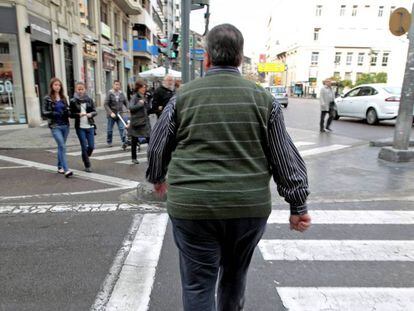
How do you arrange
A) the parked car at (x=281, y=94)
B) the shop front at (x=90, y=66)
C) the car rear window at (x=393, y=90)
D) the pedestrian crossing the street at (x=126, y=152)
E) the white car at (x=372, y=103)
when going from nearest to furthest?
1. the pedestrian crossing the street at (x=126, y=152)
2. the white car at (x=372, y=103)
3. the car rear window at (x=393, y=90)
4. the shop front at (x=90, y=66)
5. the parked car at (x=281, y=94)

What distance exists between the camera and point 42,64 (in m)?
16.1

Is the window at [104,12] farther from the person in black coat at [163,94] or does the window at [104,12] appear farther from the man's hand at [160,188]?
the man's hand at [160,188]

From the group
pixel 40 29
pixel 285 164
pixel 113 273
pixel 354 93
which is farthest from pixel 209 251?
pixel 354 93

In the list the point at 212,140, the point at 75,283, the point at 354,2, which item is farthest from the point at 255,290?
the point at 354,2

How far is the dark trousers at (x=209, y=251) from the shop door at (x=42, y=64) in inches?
606

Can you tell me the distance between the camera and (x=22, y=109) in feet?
45.4

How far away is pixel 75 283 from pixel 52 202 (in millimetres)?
2586

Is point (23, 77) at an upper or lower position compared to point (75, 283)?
upper

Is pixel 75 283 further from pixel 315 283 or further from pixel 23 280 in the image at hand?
pixel 315 283

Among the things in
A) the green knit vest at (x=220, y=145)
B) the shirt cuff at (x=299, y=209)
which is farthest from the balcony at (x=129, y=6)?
the shirt cuff at (x=299, y=209)

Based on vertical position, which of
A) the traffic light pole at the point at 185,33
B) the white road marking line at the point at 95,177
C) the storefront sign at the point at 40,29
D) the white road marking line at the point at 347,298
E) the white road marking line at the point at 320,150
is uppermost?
the storefront sign at the point at 40,29

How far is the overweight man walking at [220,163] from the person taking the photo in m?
1.90

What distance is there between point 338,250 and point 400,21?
6169mm

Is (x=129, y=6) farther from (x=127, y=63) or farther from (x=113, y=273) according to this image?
(x=113, y=273)
